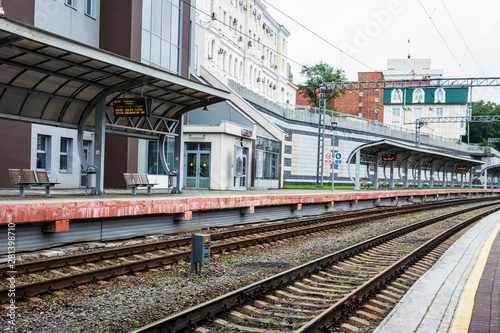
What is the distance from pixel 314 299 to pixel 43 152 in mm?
19144

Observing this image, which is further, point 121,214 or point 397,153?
point 397,153

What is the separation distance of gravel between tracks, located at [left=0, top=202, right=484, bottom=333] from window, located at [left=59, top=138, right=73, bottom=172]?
1584 centimetres

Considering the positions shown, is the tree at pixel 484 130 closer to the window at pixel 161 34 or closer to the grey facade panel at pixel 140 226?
the window at pixel 161 34

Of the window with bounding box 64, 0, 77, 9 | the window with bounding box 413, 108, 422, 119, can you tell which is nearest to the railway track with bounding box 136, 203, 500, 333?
the window with bounding box 64, 0, 77, 9

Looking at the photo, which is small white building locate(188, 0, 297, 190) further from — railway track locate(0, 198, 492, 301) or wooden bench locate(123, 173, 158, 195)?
railway track locate(0, 198, 492, 301)

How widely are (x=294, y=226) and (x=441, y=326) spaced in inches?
460

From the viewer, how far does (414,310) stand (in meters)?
6.76

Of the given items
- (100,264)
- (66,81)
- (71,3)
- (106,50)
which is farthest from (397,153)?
(100,264)

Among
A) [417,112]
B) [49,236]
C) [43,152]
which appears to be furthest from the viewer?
[417,112]

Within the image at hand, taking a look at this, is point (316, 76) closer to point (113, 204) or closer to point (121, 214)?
point (121, 214)

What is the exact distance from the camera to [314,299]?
745 cm

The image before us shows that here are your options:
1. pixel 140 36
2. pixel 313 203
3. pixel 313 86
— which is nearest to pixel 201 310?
pixel 313 203

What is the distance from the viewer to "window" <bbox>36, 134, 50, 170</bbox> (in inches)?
910

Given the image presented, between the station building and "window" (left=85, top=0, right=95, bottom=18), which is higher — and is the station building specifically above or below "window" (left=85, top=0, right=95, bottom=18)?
below
